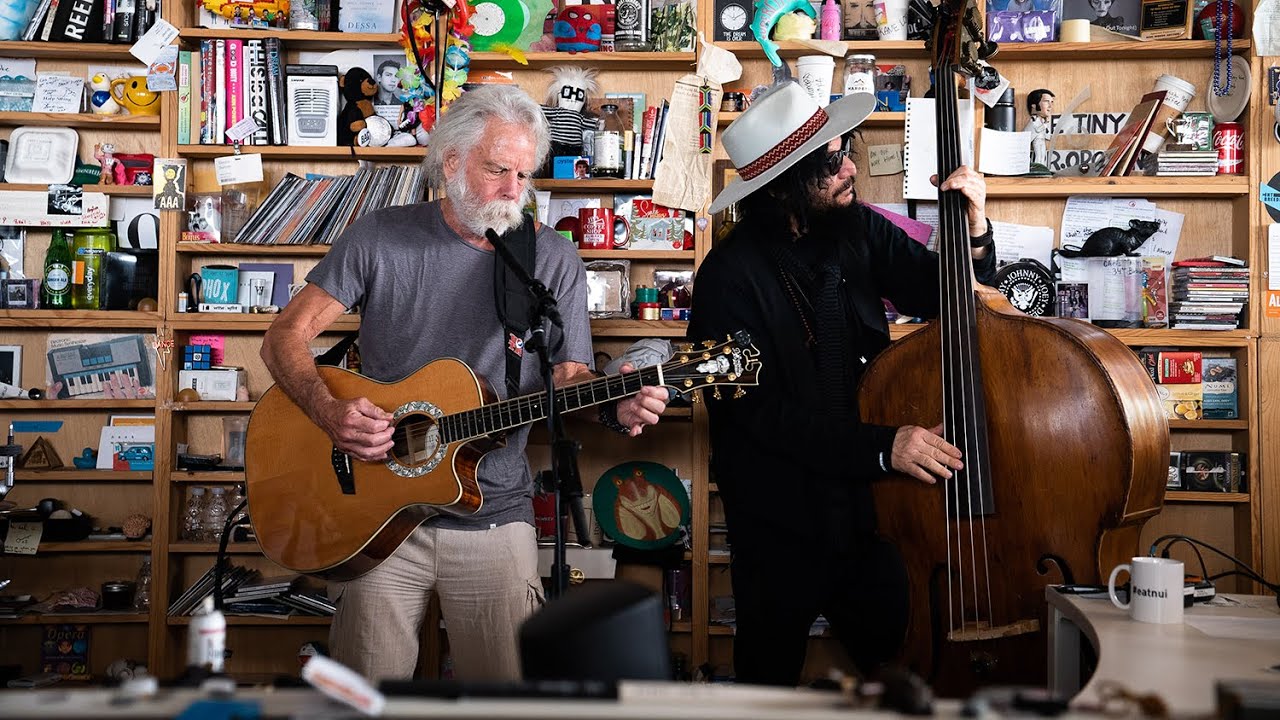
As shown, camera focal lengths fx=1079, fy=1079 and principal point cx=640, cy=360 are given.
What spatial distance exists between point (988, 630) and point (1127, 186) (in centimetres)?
201

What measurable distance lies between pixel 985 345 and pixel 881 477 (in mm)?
352

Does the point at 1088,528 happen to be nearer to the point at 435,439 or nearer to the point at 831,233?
the point at 831,233

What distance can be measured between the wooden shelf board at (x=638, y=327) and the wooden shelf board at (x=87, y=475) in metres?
1.67

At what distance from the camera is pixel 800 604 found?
2420mm

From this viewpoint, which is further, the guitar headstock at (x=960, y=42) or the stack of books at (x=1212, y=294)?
the stack of books at (x=1212, y=294)

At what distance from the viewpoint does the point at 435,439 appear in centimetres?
243

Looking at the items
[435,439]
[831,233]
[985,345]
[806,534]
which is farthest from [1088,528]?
[435,439]

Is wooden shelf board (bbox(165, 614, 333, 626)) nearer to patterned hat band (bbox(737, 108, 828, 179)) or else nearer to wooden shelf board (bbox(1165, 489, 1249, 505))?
patterned hat band (bbox(737, 108, 828, 179))

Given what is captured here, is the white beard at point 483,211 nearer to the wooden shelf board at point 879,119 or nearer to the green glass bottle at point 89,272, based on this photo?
the wooden shelf board at point 879,119

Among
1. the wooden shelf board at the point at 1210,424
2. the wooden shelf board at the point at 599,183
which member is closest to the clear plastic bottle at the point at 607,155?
the wooden shelf board at the point at 599,183

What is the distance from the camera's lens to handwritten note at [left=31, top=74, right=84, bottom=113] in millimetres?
3891

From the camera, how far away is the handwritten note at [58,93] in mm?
3891

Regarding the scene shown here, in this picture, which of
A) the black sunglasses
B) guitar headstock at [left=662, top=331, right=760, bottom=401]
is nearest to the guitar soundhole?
guitar headstock at [left=662, top=331, right=760, bottom=401]

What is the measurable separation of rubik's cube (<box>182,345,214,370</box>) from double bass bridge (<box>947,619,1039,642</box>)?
2.78 m
